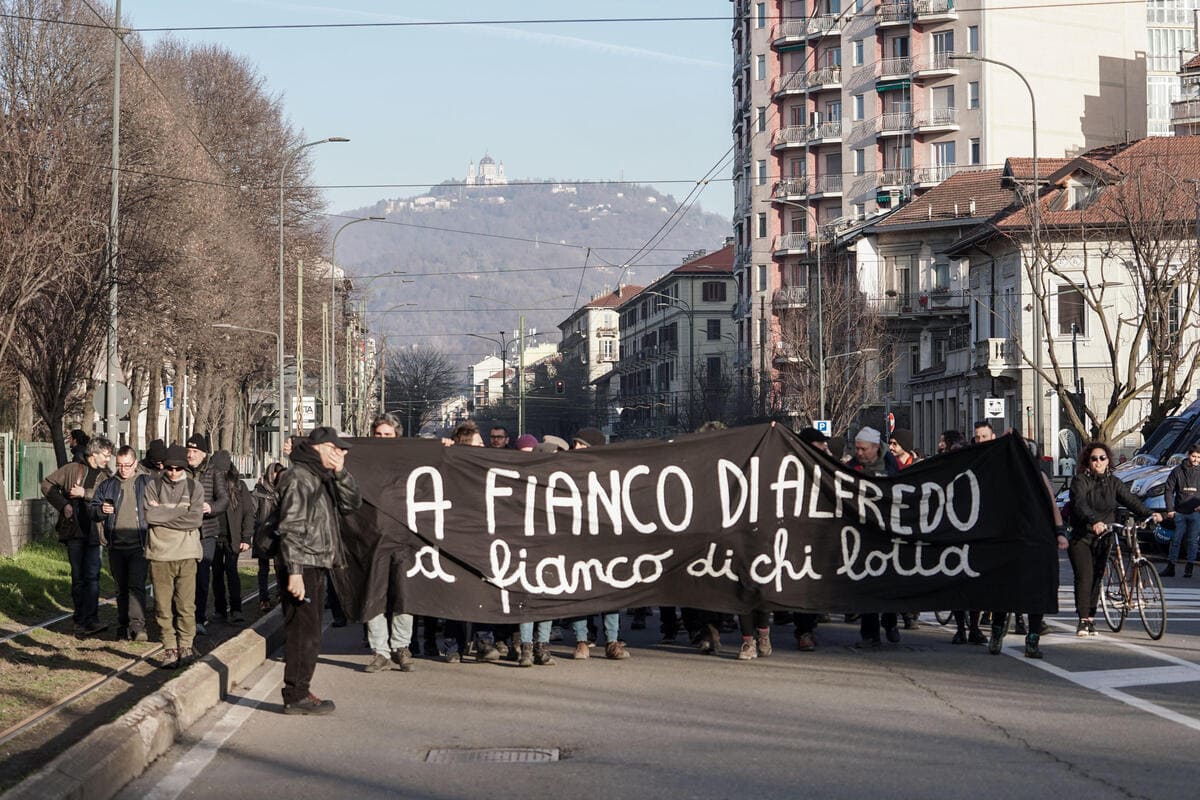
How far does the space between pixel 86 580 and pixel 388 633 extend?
3695mm

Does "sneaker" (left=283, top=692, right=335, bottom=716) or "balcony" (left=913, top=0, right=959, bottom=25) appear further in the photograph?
"balcony" (left=913, top=0, right=959, bottom=25)

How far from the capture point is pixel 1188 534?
2416 cm

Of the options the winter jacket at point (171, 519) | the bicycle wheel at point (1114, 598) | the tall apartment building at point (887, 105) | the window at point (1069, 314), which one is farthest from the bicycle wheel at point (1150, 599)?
the tall apartment building at point (887, 105)

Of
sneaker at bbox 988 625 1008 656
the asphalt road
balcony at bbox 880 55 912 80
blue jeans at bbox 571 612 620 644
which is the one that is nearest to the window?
balcony at bbox 880 55 912 80

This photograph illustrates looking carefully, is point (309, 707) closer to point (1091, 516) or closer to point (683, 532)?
point (683, 532)

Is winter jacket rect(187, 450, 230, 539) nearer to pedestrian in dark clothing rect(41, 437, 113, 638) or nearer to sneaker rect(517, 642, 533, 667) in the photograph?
→ pedestrian in dark clothing rect(41, 437, 113, 638)

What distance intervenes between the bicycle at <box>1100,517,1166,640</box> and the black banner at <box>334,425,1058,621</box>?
1.58 metres

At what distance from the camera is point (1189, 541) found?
24078mm

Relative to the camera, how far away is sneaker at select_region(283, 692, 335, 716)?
10.9 metres

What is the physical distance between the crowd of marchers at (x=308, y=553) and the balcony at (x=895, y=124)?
74332mm

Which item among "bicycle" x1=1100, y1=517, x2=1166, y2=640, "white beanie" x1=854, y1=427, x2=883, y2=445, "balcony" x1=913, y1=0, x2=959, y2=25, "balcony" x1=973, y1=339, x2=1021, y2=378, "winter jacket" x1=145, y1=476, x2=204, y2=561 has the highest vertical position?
"balcony" x1=913, y1=0, x2=959, y2=25

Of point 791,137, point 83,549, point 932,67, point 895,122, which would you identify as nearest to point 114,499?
point 83,549

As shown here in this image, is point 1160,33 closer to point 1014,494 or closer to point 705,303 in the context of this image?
point 705,303

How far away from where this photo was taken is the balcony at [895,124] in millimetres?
88812
